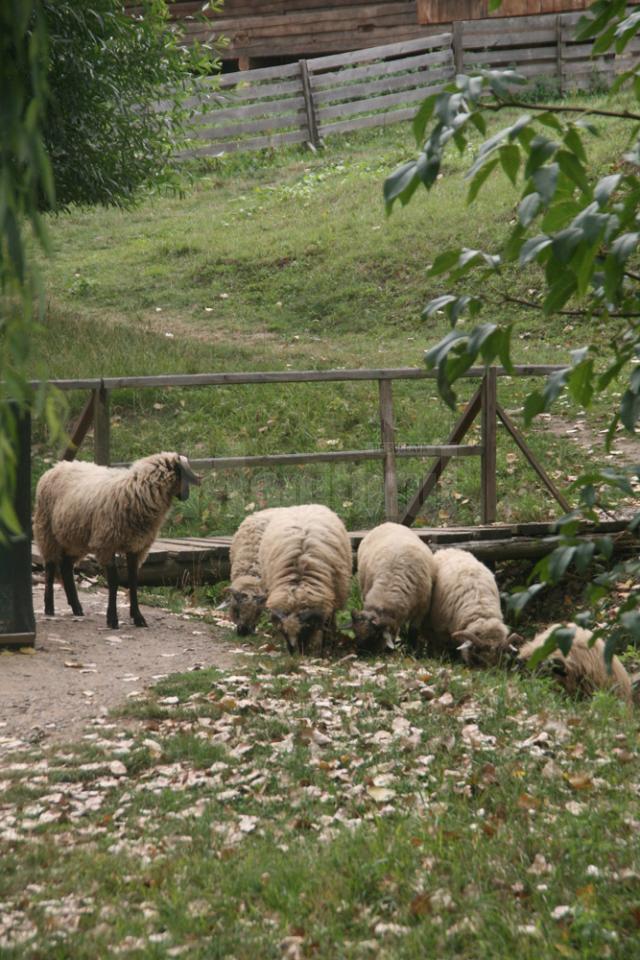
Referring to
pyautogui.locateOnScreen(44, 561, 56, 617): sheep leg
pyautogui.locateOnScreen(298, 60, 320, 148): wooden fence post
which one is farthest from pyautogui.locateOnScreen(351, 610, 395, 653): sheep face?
pyautogui.locateOnScreen(298, 60, 320, 148): wooden fence post

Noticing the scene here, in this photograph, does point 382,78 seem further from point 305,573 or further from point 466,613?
point 466,613

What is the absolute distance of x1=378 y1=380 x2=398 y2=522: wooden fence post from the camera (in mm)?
11922

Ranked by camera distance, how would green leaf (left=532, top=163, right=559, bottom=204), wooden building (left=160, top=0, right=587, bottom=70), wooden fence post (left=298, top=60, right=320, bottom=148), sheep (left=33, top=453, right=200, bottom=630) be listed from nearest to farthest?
green leaf (left=532, top=163, right=559, bottom=204), sheep (left=33, top=453, right=200, bottom=630), wooden fence post (left=298, top=60, right=320, bottom=148), wooden building (left=160, top=0, right=587, bottom=70)

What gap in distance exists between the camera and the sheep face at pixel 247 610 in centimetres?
947

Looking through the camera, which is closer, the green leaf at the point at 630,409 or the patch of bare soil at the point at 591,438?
the green leaf at the point at 630,409

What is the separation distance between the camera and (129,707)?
720cm

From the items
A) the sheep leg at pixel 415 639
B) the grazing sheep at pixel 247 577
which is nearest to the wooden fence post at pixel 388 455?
the grazing sheep at pixel 247 577

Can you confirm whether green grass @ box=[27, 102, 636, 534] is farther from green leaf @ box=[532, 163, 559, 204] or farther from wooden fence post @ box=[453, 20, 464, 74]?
green leaf @ box=[532, 163, 559, 204]

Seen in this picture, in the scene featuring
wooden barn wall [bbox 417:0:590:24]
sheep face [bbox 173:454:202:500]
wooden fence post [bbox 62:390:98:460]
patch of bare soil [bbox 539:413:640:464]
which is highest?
wooden barn wall [bbox 417:0:590:24]

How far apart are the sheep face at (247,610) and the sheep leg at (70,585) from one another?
136 cm

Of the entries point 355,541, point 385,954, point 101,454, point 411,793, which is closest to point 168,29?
point 101,454

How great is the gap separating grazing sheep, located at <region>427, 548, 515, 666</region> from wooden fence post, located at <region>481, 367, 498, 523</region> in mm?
1919

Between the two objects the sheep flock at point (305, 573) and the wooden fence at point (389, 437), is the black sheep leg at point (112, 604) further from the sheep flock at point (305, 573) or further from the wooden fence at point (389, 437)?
the wooden fence at point (389, 437)

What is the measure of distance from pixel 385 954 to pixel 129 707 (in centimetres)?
332
